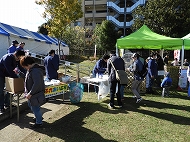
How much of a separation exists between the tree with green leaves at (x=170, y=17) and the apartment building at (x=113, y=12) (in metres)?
13.9

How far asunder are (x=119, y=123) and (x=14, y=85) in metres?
2.73

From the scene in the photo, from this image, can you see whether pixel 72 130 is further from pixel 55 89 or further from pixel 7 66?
pixel 7 66

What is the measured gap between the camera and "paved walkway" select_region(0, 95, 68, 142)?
13.5ft

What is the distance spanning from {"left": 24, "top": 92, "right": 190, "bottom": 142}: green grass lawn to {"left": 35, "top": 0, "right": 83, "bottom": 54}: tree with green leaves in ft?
47.5

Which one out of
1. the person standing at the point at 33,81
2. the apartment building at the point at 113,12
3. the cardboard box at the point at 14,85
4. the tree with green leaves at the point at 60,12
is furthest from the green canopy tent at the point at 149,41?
the apartment building at the point at 113,12

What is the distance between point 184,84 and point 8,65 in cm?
795

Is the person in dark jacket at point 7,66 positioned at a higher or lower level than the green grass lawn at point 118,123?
higher

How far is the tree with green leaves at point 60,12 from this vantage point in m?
19.2

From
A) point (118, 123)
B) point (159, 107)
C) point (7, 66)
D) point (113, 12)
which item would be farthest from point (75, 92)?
point (113, 12)

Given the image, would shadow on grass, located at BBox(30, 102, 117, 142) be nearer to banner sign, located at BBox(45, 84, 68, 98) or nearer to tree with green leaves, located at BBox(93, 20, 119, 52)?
banner sign, located at BBox(45, 84, 68, 98)

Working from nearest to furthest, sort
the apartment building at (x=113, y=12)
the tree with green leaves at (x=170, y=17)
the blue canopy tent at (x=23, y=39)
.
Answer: the blue canopy tent at (x=23, y=39) < the tree with green leaves at (x=170, y=17) < the apartment building at (x=113, y=12)

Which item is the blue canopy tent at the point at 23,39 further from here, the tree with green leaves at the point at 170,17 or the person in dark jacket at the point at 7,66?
the tree with green leaves at the point at 170,17

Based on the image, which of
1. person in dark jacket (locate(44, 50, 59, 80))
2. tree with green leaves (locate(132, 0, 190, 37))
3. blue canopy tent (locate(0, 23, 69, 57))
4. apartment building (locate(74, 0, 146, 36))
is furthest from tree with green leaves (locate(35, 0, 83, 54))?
apartment building (locate(74, 0, 146, 36))

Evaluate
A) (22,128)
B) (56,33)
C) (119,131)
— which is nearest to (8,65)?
(22,128)
